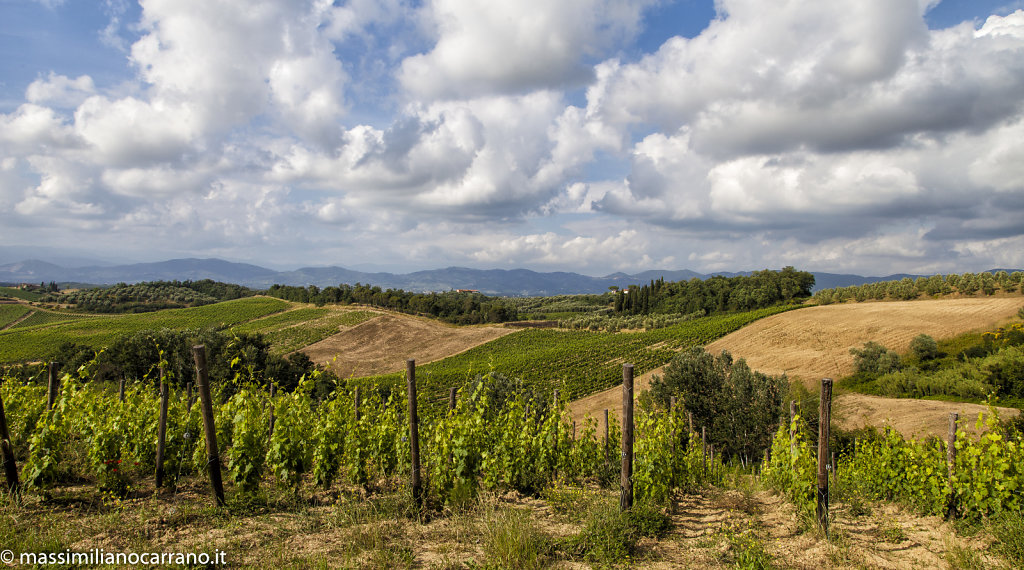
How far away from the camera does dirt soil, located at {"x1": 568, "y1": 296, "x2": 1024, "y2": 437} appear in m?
31.9

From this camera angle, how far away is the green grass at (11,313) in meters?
79.6

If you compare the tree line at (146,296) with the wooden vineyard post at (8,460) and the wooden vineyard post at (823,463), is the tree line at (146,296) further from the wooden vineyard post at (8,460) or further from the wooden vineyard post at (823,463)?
the wooden vineyard post at (823,463)

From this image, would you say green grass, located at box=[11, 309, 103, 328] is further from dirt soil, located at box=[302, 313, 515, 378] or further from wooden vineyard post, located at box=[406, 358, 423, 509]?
wooden vineyard post, located at box=[406, 358, 423, 509]

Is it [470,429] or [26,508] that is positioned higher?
[470,429]

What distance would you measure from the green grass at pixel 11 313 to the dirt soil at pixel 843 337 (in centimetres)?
10417

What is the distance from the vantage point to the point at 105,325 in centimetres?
6912

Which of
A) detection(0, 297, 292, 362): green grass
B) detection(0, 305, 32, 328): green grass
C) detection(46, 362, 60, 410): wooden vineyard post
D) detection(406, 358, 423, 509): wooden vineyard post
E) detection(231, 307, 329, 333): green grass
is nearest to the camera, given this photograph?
detection(406, 358, 423, 509): wooden vineyard post

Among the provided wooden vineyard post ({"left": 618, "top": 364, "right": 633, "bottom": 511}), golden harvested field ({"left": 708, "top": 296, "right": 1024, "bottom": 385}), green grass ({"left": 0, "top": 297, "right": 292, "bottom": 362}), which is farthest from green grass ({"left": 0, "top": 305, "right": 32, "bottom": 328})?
golden harvested field ({"left": 708, "top": 296, "right": 1024, "bottom": 385})

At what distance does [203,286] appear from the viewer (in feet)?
426

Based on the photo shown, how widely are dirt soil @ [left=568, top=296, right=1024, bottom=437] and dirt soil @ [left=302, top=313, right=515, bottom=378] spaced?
1273 inches

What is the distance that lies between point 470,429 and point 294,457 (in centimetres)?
279

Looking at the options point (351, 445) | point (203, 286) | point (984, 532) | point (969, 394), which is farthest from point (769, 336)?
Result: point (203, 286)

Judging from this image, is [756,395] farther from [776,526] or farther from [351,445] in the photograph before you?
[351,445]

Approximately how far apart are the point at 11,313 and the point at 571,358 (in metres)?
106
